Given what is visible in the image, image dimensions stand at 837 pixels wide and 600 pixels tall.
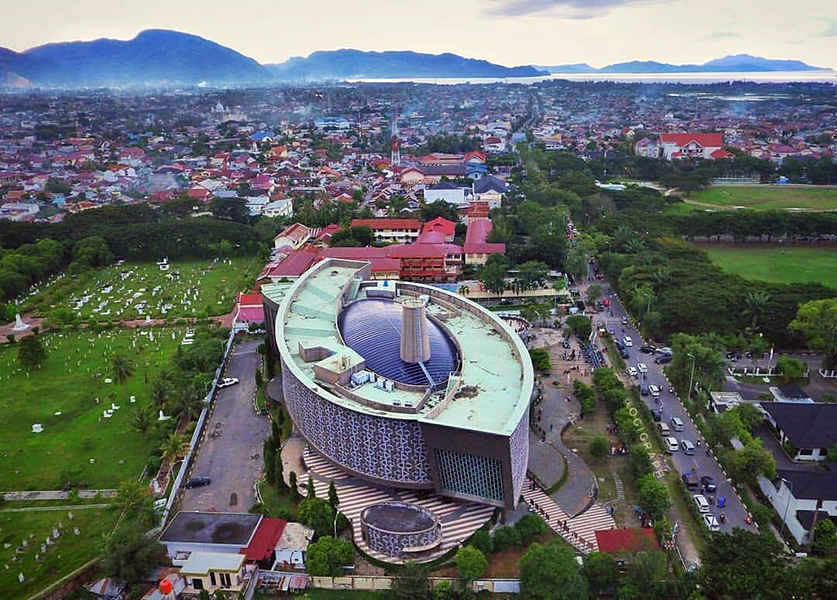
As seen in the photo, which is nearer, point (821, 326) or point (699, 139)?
point (821, 326)

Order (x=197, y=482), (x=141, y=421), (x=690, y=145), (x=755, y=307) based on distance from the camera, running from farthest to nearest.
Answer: (x=690, y=145) < (x=755, y=307) < (x=141, y=421) < (x=197, y=482)

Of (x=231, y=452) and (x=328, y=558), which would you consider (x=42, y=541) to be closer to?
(x=231, y=452)

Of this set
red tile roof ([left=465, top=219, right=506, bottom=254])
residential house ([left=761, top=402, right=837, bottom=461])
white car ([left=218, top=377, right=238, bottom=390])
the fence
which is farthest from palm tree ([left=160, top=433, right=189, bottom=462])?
red tile roof ([left=465, top=219, right=506, bottom=254])

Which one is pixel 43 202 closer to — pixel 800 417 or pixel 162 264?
pixel 162 264

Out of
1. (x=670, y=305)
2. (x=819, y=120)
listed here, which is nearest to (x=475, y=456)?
(x=670, y=305)

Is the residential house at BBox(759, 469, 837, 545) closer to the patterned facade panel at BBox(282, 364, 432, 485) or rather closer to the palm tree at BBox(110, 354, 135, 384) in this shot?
the patterned facade panel at BBox(282, 364, 432, 485)

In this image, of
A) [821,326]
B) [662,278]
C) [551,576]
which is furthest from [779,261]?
[551,576]
